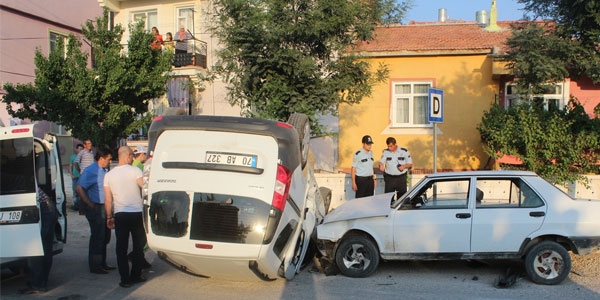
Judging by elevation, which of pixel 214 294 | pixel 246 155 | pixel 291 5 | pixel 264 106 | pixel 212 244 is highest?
pixel 291 5

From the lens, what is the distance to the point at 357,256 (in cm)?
661

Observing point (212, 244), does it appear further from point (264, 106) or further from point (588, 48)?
point (588, 48)

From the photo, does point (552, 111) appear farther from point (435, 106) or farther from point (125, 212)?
point (125, 212)

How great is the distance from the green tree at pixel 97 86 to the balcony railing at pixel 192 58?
4.25m

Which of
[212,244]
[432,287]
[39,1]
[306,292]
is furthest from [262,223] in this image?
[39,1]

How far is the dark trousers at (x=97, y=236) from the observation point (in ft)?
22.7

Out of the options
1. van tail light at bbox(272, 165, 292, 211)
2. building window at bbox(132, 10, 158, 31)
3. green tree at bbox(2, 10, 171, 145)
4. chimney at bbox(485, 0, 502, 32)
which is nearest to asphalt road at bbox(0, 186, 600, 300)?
van tail light at bbox(272, 165, 292, 211)

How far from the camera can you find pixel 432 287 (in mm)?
6113

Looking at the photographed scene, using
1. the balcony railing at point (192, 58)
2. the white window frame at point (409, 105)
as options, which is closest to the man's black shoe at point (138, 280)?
the white window frame at point (409, 105)

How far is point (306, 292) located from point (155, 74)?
334 inches

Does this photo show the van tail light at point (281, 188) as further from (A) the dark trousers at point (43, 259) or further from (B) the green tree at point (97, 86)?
(B) the green tree at point (97, 86)

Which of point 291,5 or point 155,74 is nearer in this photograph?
point 291,5

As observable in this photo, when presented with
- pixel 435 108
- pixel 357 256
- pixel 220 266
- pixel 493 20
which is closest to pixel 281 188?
pixel 220 266

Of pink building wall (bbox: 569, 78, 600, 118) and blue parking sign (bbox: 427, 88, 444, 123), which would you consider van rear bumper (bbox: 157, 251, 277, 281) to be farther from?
pink building wall (bbox: 569, 78, 600, 118)
